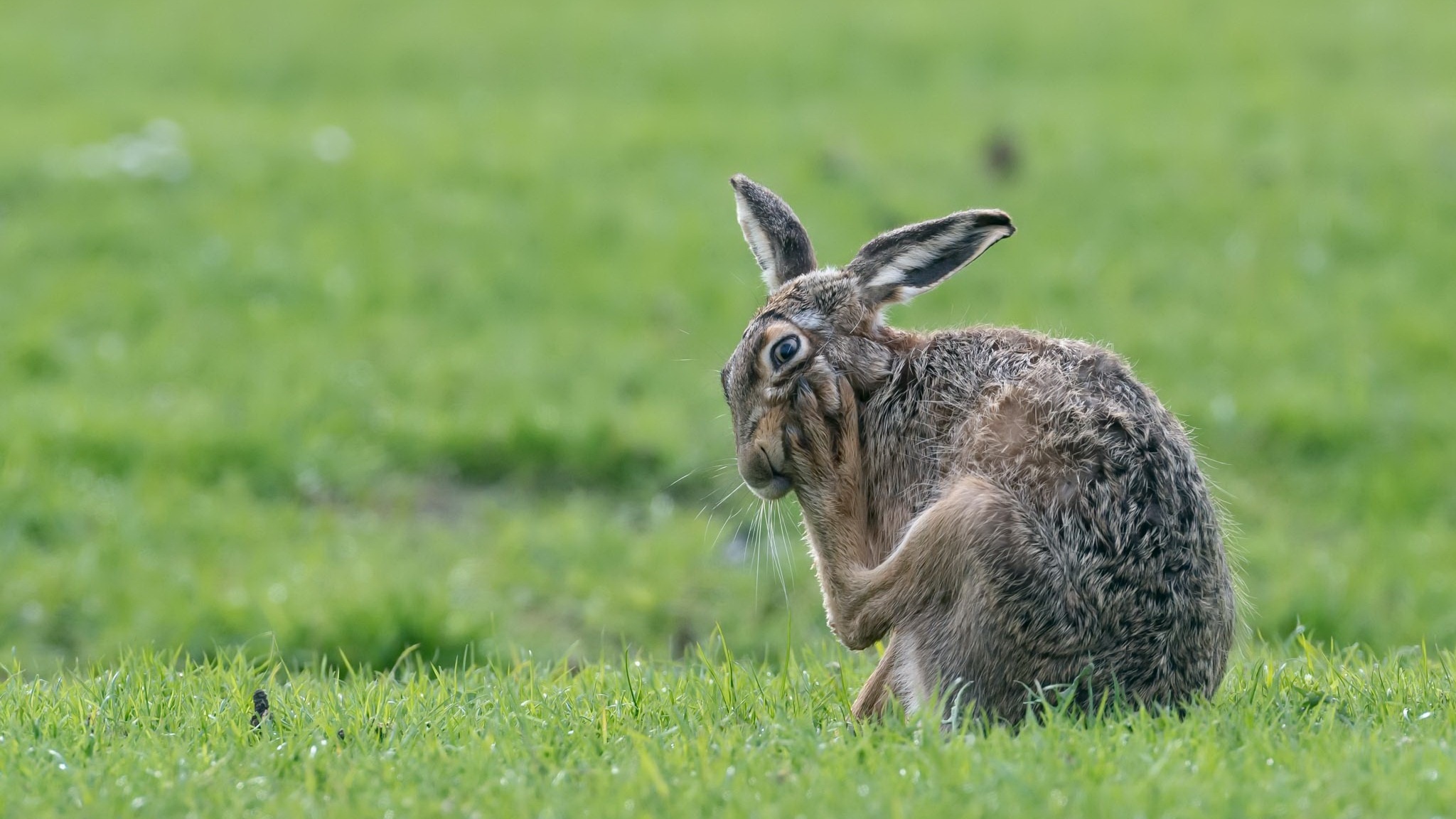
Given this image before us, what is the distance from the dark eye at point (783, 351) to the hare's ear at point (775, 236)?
0.57 meters

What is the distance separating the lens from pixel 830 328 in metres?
5.26

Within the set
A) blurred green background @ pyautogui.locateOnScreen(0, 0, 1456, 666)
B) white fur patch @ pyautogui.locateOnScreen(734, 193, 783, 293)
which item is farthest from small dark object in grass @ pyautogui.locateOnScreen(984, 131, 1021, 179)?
white fur patch @ pyautogui.locateOnScreen(734, 193, 783, 293)

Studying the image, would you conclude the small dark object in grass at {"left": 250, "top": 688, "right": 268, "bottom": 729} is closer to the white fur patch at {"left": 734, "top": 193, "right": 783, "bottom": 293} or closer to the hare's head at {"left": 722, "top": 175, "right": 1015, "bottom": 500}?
the hare's head at {"left": 722, "top": 175, "right": 1015, "bottom": 500}

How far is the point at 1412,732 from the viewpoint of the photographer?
4.57m

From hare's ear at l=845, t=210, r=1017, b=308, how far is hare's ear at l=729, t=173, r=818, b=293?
0.36 meters

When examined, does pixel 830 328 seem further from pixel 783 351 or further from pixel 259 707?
pixel 259 707

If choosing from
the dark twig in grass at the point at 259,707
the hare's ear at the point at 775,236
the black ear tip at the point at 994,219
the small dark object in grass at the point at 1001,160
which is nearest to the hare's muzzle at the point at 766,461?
the hare's ear at the point at 775,236

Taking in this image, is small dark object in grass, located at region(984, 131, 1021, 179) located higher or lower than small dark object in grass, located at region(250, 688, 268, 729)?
higher

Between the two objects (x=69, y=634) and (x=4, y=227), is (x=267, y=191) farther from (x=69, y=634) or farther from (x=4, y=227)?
(x=69, y=634)

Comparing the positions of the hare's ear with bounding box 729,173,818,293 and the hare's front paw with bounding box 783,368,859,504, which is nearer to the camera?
the hare's front paw with bounding box 783,368,859,504

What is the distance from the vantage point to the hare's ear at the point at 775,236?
5.72m

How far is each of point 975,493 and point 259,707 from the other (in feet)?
7.63

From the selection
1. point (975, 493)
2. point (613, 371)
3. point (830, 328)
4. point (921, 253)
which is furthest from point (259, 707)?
point (613, 371)

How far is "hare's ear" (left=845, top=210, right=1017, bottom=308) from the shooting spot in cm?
508
